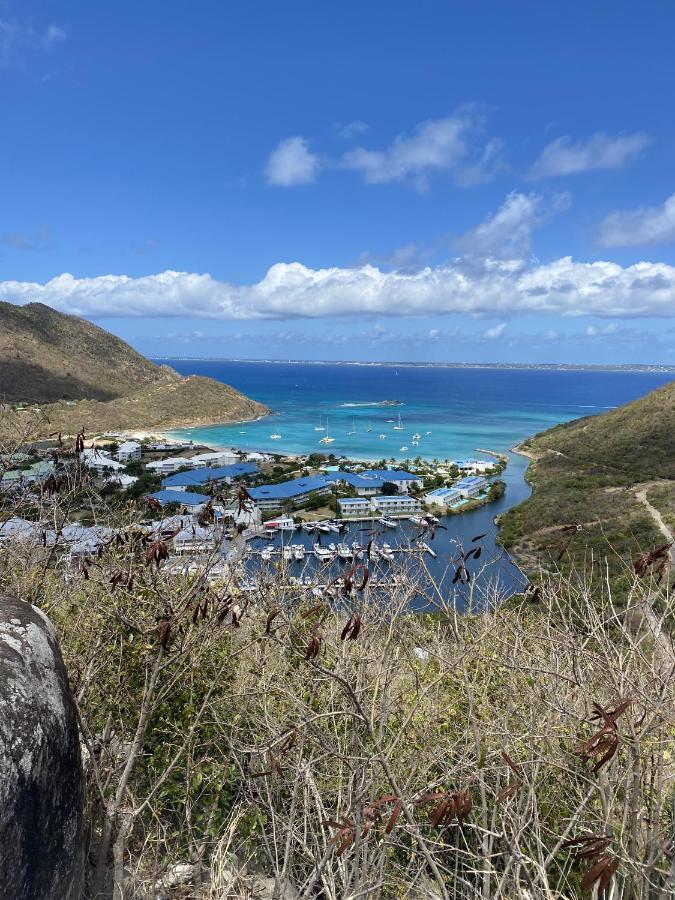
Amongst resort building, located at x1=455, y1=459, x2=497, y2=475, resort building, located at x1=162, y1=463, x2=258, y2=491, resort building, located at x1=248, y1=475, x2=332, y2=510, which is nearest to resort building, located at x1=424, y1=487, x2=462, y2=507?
resort building, located at x1=248, y1=475, x2=332, y2=510

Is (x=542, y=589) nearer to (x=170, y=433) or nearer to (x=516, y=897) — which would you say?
(x=516, y=897)

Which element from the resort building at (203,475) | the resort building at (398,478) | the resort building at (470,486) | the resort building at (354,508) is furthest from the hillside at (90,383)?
the resort building at (470,486)

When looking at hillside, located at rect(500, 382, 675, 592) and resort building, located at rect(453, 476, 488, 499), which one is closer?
hillside, located at rect(500, 382, 675, 592)

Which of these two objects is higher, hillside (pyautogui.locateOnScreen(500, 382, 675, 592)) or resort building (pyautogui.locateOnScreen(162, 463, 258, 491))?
hillside (pyautogui.locateOnScreen(500, 382, 675, 592))

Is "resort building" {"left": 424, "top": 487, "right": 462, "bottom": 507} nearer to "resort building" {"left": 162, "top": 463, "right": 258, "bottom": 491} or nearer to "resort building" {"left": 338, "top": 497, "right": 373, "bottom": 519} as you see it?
"resort building" {"left": 338, "top": 497, "right": 373, "bottom": 519}

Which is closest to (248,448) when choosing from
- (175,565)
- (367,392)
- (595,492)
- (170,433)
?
(170,433)

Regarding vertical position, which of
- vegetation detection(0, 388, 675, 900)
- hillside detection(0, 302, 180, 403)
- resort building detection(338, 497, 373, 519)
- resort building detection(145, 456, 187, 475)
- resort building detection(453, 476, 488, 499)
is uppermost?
hillside detection(0, 302, 180, 403)

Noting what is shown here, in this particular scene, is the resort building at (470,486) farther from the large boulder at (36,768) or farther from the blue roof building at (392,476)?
the large boulder at (36,768)
